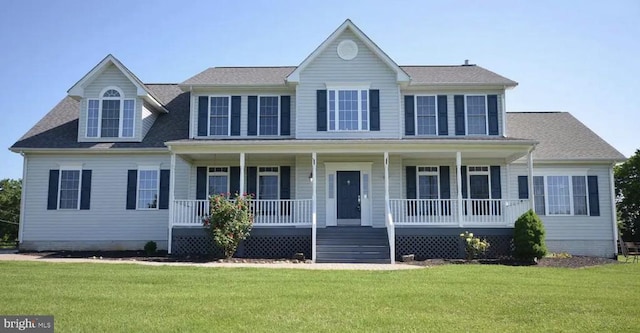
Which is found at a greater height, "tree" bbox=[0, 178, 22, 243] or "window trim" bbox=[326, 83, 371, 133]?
"window trim" bbox=[326, 83, 371, 133]

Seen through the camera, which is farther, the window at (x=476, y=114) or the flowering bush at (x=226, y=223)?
the window at (x=476, y=114)

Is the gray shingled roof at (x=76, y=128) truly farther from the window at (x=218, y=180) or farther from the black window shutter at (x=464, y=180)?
the black window shutter at (x=464, y=180)

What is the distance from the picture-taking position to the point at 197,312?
768 cm

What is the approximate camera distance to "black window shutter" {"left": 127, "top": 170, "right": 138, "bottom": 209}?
19297mm

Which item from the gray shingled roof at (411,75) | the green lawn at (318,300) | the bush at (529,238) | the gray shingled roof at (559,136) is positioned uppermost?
the gray shingled roof at (411,75)

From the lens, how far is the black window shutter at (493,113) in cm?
1934

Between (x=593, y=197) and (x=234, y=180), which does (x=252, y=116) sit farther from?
(x=593, y=197)

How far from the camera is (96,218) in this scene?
1923 cm

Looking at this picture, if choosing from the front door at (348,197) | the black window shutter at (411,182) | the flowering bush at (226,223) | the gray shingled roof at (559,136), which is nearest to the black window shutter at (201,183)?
the flowering bush at (226,223)

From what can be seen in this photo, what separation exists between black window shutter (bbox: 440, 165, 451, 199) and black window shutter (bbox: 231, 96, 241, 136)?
8262mm

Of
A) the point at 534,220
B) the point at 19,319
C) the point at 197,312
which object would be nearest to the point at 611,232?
the point at 534,220

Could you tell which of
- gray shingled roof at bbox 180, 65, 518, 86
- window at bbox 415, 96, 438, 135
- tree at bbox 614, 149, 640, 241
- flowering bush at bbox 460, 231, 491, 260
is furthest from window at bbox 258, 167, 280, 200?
tree at bbox 614, 149, 640, 241

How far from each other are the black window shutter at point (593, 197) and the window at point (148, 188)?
17.1 metres

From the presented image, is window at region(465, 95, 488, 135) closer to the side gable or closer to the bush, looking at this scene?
the side gable
